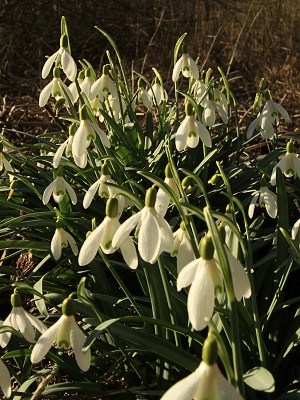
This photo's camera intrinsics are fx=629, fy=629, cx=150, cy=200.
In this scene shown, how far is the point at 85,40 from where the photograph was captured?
26.2 feet

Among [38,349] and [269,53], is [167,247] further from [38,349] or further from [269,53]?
[269,53]

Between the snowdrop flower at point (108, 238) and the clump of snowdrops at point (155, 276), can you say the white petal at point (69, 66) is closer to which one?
the clump of snowdrops at point (155, 276)

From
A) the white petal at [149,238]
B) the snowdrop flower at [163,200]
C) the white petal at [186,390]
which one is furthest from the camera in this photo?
the snowdrop flower at [163,200]

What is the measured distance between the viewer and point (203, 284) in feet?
3.30

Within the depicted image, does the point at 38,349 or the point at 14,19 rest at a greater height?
the point at 38,349

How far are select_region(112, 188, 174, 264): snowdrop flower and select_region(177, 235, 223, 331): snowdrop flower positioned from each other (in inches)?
4.8

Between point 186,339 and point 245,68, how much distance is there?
17.4 feet

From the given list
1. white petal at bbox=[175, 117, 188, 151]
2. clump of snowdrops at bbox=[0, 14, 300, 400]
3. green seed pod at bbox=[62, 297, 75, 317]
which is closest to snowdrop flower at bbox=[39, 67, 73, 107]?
clump of snowdrops at bbox=[0, 14, 300, 400]

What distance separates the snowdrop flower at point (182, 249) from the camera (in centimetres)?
131

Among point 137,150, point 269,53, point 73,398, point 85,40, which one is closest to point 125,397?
point 73,398

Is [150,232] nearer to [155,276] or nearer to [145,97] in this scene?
[155,276]

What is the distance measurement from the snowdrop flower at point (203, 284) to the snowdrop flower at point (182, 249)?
0.22 meters

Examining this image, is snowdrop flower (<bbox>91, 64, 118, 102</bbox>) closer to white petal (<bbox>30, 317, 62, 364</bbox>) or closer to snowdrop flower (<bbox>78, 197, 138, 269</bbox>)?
snowdrop flower (<bbox>78, 197, 138, 269</bbox>)

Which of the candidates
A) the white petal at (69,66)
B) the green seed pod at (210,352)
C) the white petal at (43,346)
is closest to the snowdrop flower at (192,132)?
the white petal at (69,66)
